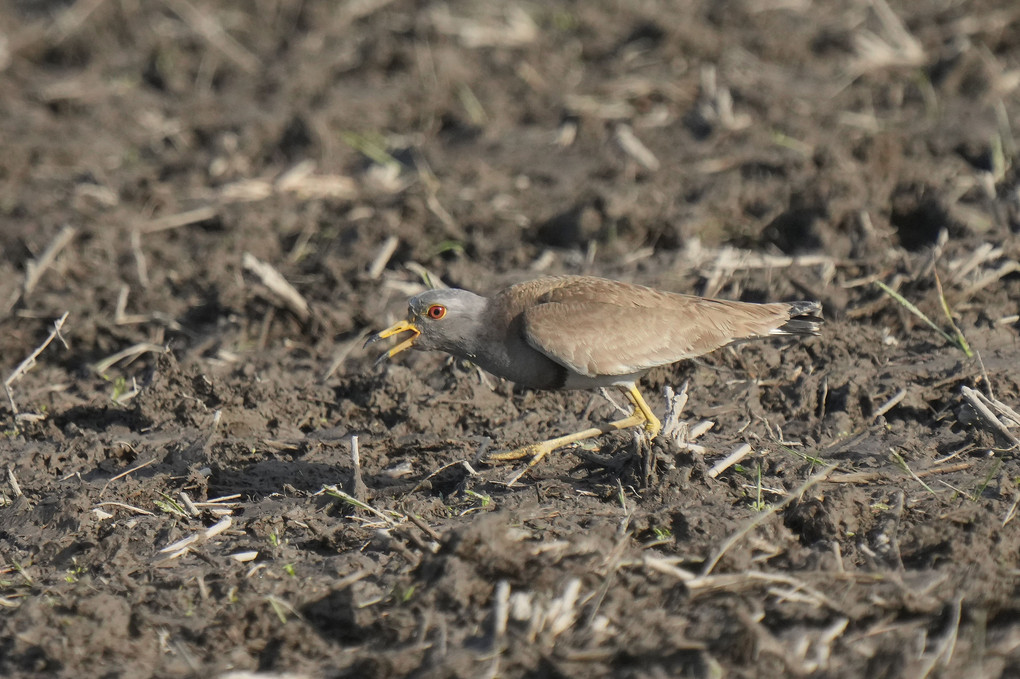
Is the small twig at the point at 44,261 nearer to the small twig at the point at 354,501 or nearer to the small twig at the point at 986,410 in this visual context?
the small twig at the point at 354,501

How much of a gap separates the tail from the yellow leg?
896 millimetres

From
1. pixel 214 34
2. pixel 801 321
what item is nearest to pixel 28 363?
pixel 801 321

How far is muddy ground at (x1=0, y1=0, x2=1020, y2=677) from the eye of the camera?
16.8 feet

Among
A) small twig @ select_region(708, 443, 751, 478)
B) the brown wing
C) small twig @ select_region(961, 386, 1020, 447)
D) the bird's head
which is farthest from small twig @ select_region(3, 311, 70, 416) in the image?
small twig @ select_region(961, 386, 1020, 447)

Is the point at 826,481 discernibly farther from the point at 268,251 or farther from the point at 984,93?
the point at 984,93

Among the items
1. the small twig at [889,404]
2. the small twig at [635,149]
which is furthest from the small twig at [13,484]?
the small twig at [635,149]

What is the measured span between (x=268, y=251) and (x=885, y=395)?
194 inches

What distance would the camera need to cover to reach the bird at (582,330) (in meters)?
6.68

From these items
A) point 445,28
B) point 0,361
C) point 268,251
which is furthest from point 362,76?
point 0,361

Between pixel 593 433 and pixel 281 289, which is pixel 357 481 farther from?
pixel 281 289

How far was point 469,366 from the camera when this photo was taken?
7879 millimetres

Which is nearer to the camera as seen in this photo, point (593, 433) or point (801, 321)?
point (593, 433)

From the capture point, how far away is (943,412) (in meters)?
6.89

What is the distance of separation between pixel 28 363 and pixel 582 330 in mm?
3994
